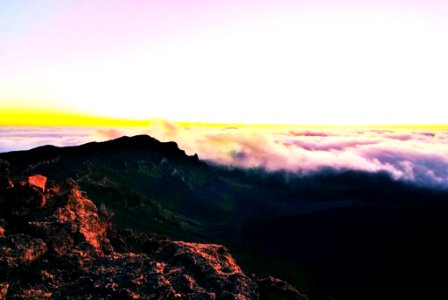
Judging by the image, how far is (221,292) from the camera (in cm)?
8025

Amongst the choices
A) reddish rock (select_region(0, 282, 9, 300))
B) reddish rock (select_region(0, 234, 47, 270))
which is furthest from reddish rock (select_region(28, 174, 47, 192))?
reddish rock (select_region(0, 282, 9, 300))

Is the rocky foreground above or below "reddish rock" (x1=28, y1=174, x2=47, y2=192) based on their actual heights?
below

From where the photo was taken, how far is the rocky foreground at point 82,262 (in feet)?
232

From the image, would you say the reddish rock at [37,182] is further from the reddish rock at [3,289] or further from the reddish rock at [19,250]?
the reddish rock at [3,289]

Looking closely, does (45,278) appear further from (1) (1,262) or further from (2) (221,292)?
(2) (221,292)

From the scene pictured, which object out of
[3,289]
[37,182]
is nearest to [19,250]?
[3,289]

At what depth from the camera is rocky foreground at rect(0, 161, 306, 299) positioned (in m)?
70.8

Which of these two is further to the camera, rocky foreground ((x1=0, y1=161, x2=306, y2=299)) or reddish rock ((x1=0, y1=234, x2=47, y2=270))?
reddish rock ((x1=0, y1=234, x2=47, y2=270))

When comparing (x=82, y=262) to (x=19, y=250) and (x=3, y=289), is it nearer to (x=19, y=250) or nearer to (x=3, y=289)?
(x=19, y=250)

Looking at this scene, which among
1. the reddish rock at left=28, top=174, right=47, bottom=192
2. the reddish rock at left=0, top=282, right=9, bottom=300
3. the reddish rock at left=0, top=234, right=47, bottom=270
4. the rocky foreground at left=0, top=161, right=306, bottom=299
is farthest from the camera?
the reddish rock at left=28, top=174, right=47, bottom=192

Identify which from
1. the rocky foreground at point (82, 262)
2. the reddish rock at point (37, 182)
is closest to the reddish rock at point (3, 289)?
the rocky foreground at point (82, 262)

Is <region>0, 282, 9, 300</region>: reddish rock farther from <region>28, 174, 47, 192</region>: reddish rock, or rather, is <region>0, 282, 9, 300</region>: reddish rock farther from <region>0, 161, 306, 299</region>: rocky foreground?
<region>28, 174, 47, 192</region>: reddish rock

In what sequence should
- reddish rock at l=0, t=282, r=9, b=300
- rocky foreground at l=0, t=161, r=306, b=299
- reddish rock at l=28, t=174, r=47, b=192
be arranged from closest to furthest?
reddish rock at l=0, t=282, r=9, b=300, rocky foreground at l=0, t=161, r=306, b=299, reddish rock at l=28, t=174, r=47, b=192

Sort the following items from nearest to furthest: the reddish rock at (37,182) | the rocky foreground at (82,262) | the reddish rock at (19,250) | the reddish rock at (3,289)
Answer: the reddish rock at (3,289), the rocky foreground at (82,262), the reddish rock at (19,250), the reddish rock at (37,182)
